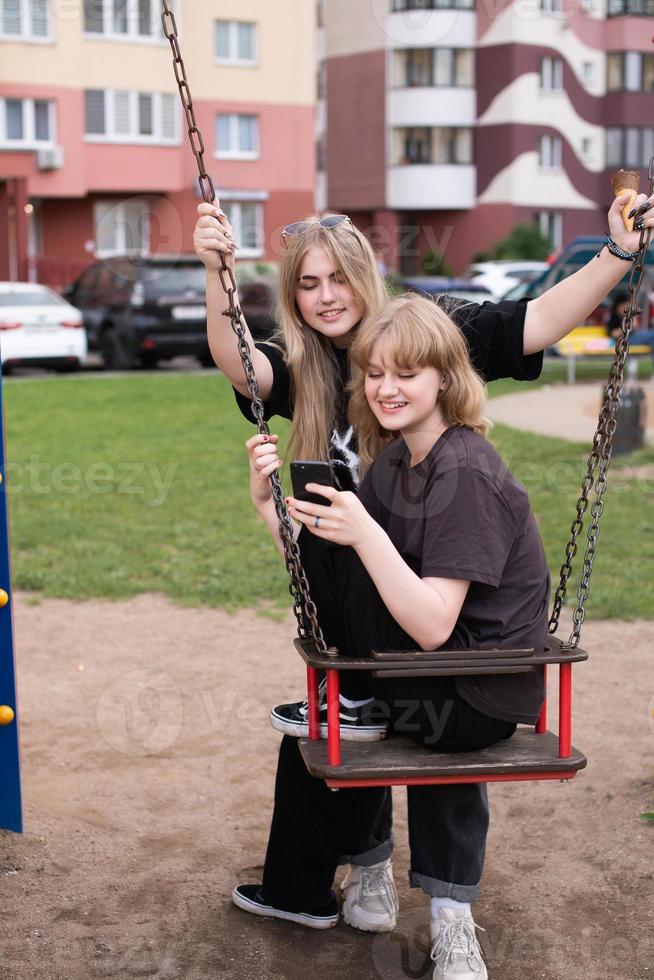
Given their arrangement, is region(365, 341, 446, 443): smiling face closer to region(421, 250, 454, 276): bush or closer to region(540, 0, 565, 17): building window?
region(421, 250, 454, 276): bush

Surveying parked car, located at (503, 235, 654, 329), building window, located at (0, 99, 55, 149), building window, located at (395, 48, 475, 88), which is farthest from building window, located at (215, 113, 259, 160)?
parked car, located at (503, 235, 654, 329)

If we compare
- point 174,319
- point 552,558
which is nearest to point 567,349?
point 174,319

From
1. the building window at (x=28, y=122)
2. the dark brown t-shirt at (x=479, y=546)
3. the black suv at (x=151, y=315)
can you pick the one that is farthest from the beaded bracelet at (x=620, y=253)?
the building window at (x=28, y=122)

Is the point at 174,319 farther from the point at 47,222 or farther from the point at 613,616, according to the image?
the point at 47,222

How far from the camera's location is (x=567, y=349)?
16.3m

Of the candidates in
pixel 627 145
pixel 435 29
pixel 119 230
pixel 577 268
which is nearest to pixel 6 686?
pixel 577 268

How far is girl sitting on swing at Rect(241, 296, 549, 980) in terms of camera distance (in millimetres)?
2547

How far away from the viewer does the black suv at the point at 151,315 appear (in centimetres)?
1752

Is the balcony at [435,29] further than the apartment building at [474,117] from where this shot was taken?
Yes

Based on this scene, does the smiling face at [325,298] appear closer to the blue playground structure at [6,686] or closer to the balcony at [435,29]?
the blue playground structure at [6,686]

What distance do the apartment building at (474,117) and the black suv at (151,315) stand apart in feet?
68.6

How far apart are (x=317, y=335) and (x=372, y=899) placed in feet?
4.53

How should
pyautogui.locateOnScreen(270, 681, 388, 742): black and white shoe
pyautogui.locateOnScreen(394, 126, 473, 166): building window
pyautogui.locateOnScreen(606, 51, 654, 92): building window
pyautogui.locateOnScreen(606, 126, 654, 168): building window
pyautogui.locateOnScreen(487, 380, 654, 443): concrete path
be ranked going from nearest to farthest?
pyautogui.locateOnScreen(270, 681, 388, 742): black and white shoe
pyautogui.locateOnScreen(487, 380, 654, 443): concrete path
pyautogui.locateOnScreen(394, 126, 473, 166): building window
pyautogui.locateOnScreen(606, 51, 654, 92): building window
pyautogui.locateOnScreen(606, 126, 654, 168): building window

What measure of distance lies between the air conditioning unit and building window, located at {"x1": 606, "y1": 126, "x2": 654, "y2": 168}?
19.2 meters
